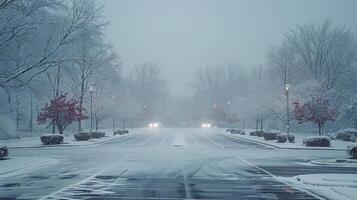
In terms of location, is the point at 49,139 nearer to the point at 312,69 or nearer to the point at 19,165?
the point at 19,165

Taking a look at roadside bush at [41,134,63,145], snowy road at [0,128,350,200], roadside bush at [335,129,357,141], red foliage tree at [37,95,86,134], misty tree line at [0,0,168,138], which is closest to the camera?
snowy road at [0,128,350,200]

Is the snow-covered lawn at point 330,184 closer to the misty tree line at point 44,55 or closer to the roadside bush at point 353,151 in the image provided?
the roadside bush at point 353,151

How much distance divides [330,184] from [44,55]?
21109 millimetres

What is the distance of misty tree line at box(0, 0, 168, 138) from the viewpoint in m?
32.4

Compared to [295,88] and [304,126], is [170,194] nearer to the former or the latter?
[295,88]

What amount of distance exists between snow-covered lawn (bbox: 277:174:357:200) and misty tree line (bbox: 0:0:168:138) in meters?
17.5

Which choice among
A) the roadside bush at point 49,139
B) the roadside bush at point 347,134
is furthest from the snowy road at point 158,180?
the roadside bush at point 347,134

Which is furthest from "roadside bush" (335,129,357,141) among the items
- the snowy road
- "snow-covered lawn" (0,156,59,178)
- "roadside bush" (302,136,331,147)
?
"snow-covered lawn" (0,156,59,178)

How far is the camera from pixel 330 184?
2039 cm

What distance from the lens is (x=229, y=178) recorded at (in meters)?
22.5

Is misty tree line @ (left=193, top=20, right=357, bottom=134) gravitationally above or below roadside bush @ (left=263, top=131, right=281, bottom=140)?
above

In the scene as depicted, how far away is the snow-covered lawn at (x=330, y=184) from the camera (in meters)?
17.7

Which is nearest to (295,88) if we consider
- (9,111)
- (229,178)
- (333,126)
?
(333,126)

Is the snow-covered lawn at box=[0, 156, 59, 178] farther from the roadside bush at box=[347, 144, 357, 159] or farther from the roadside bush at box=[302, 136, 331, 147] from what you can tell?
the roadside bush at box=[302, 136, 331, 147]
